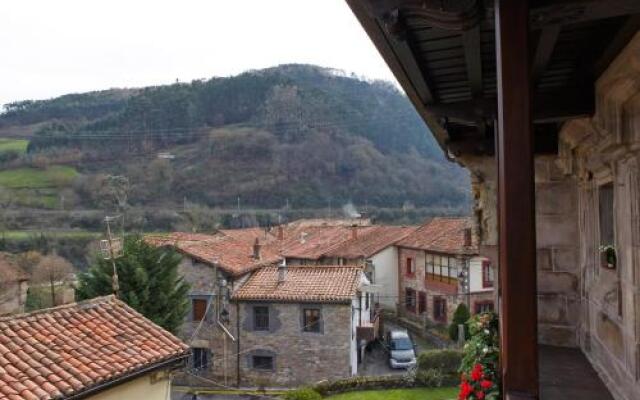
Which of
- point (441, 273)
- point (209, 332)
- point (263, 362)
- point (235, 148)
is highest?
point (235, 148)

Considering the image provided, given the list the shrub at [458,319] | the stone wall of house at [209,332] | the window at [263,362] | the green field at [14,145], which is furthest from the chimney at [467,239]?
the green field at [14,145]

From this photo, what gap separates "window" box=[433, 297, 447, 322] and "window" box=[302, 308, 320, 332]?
29.6ft

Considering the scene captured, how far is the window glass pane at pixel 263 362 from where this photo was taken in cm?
2031

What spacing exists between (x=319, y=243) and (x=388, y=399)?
16.5 m

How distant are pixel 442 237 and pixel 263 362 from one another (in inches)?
460

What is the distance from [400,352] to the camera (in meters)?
21.9

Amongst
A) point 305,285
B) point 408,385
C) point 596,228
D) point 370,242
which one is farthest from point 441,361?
point 596,228

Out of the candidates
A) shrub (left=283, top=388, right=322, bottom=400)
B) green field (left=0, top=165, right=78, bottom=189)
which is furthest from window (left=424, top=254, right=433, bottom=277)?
green field (left=0, top=165, right=78, bottom=189)

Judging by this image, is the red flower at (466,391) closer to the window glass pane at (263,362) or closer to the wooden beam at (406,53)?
the wooden beam at (406,53)

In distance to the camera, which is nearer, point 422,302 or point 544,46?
point 544,46

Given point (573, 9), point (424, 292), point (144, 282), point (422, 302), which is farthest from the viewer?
point (422, 302)

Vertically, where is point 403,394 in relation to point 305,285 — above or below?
below

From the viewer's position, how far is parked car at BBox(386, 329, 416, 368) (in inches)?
851

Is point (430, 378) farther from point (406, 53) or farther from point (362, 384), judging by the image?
point (406, 53)
